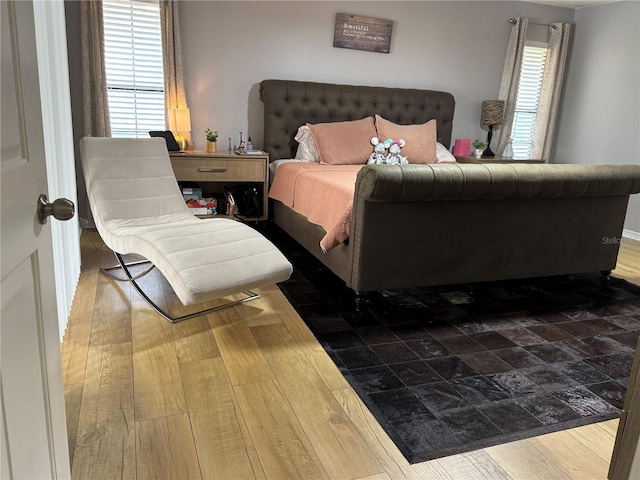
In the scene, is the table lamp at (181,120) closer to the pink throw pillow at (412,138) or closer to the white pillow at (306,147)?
the white pillow at (306,147)

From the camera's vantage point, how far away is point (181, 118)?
4121 mm

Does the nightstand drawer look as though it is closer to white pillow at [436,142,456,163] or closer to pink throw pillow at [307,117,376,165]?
pink throw pillow at [307,117,376,165]

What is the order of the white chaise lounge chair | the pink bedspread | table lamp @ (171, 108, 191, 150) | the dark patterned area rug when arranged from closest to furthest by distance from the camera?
the dark patterned area rug, the white chaise lounge chair, the pink bedspread, table lamp @ (171, 108, 191, 150)

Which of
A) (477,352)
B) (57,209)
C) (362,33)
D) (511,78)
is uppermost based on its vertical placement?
(362,33)

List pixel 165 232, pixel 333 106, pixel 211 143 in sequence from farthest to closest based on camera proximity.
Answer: pixel 333 106 → pixel 211 143 → pixel 165 232

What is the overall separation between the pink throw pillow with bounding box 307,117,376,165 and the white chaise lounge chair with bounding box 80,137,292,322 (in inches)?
58.2

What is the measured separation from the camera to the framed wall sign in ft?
15.2

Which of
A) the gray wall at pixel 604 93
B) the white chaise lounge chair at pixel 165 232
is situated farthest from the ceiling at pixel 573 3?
the white chaise lounge chair at pixel 165 232

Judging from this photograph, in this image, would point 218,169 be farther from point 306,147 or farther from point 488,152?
point 488,152

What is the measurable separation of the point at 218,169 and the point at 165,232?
1.62 m

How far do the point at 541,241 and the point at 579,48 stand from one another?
11.2 feet

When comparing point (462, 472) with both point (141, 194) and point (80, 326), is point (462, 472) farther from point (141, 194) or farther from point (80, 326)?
point (141, 194)

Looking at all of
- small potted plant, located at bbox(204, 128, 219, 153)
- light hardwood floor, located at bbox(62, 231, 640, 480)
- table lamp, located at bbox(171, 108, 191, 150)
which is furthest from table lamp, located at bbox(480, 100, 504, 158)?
light hardwood floor, located at bbox(62, 231, 640, 480)

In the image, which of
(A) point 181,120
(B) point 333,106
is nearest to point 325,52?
(B) point 333,106
